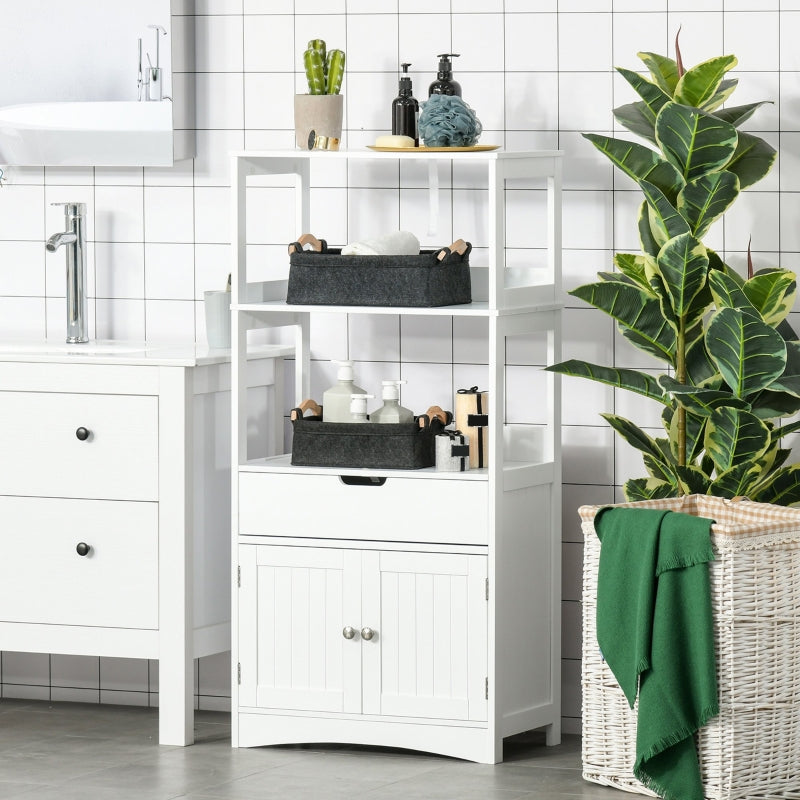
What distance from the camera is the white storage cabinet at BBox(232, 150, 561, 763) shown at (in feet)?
10.9

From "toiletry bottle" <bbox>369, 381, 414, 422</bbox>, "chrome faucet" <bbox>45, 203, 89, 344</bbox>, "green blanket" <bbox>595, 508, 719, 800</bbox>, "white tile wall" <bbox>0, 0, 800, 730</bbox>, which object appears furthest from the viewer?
"chrome faucet" <bbox>45, 203, 89, 344</bbox>

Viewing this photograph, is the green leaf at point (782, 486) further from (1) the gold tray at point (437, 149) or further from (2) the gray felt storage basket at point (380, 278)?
(1) the gold tray at point (437, 149)

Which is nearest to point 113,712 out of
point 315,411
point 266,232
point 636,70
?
point 315,411

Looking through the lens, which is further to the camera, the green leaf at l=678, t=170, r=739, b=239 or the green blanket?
the green leaf at l=678, t=170, r=739, b=239

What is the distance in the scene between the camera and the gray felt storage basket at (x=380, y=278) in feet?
11.0

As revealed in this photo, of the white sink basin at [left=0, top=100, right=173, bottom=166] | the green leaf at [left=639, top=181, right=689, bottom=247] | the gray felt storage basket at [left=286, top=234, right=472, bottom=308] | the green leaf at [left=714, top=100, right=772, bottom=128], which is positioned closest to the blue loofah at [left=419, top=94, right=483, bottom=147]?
the gray felt storage basket at [left=286, top=234, right=472, bottom=308]

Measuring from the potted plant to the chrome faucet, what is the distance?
1.28 meters

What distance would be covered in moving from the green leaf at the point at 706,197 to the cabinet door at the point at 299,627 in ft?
3.31

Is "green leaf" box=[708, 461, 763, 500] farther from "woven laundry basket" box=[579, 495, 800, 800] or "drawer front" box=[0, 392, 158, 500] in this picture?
"drawer front" box=[0, 392, 158, 500]

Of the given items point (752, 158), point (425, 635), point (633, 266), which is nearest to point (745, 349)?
point (633, 266)

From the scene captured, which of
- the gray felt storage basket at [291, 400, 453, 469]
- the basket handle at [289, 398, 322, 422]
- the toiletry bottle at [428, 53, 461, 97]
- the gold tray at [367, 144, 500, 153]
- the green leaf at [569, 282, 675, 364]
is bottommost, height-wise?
the gray felt storage basket at [291, 400, 453, 469]

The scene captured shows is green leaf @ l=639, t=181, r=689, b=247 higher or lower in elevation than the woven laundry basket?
higher

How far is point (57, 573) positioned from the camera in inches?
140

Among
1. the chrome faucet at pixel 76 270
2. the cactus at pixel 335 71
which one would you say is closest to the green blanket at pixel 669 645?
the cactus at pixel 335 71
